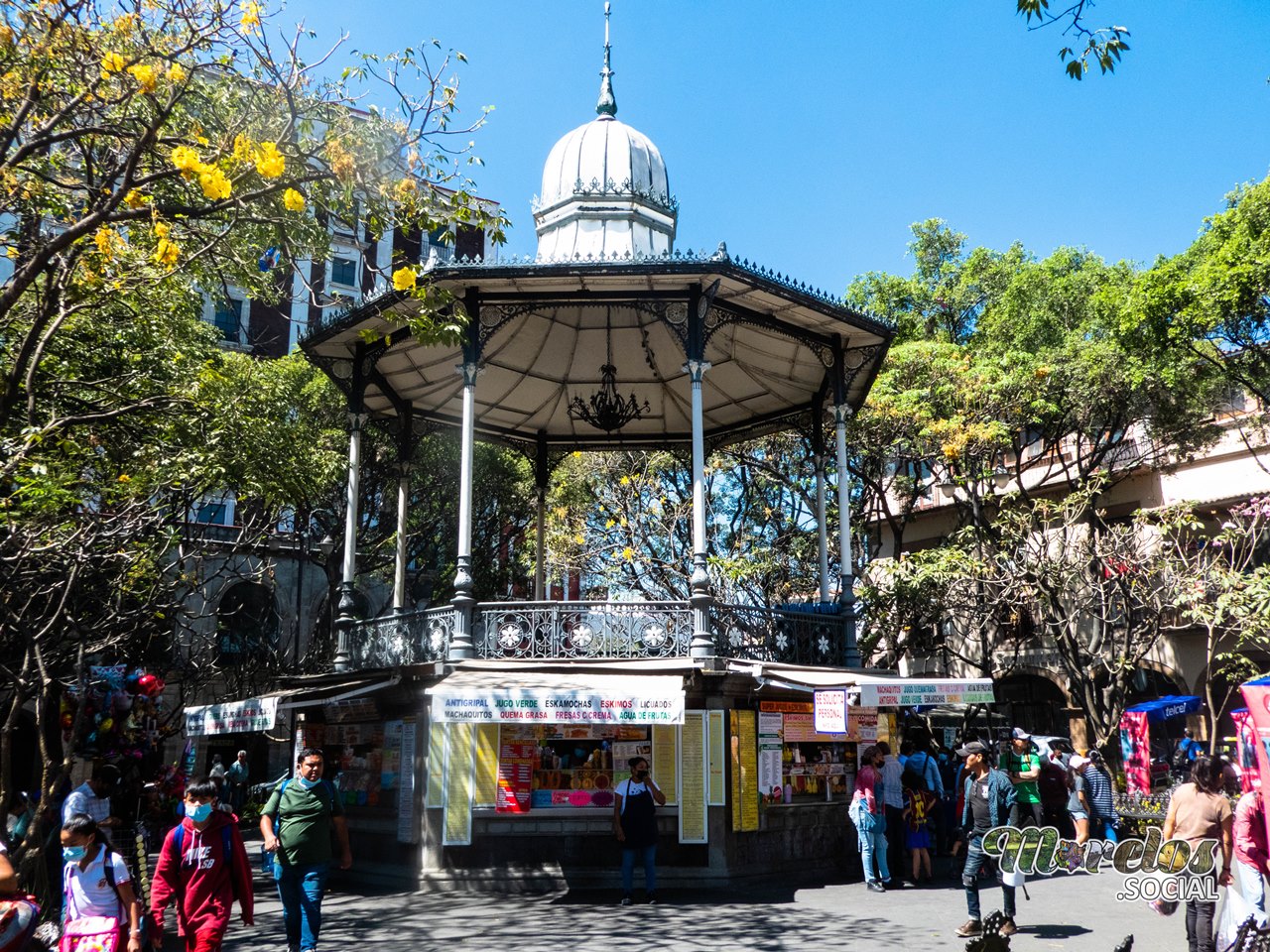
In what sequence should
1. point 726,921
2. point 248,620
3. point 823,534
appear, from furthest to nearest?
point 248,620
point 823,534
point 726,921

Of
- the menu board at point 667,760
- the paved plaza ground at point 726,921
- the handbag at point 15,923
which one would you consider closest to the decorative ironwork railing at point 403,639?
the menu board at point 667,760

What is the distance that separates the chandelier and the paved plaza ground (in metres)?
7.22

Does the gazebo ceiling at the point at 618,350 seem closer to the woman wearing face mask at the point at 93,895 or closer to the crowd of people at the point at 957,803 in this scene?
the crowd of people at the point at 957,803

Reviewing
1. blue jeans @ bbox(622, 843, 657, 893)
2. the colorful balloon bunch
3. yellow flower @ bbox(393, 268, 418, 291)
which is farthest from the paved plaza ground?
yellow flower @ bbox(393, 268, 418, 291)

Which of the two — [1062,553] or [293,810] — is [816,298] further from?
[1062,553]

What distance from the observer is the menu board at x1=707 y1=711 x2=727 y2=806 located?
12.8 metres

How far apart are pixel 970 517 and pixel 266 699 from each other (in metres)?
21.4

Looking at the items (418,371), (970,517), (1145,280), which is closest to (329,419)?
(418,371)

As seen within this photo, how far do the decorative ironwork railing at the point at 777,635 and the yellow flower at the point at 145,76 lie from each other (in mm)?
8547

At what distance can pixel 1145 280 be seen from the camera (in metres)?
21.8

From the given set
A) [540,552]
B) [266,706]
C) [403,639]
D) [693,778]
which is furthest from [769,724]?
[266,706]

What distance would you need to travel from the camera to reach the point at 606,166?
54.6ft

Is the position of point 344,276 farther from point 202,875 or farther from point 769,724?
point 202,875

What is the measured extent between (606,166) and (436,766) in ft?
30.6
